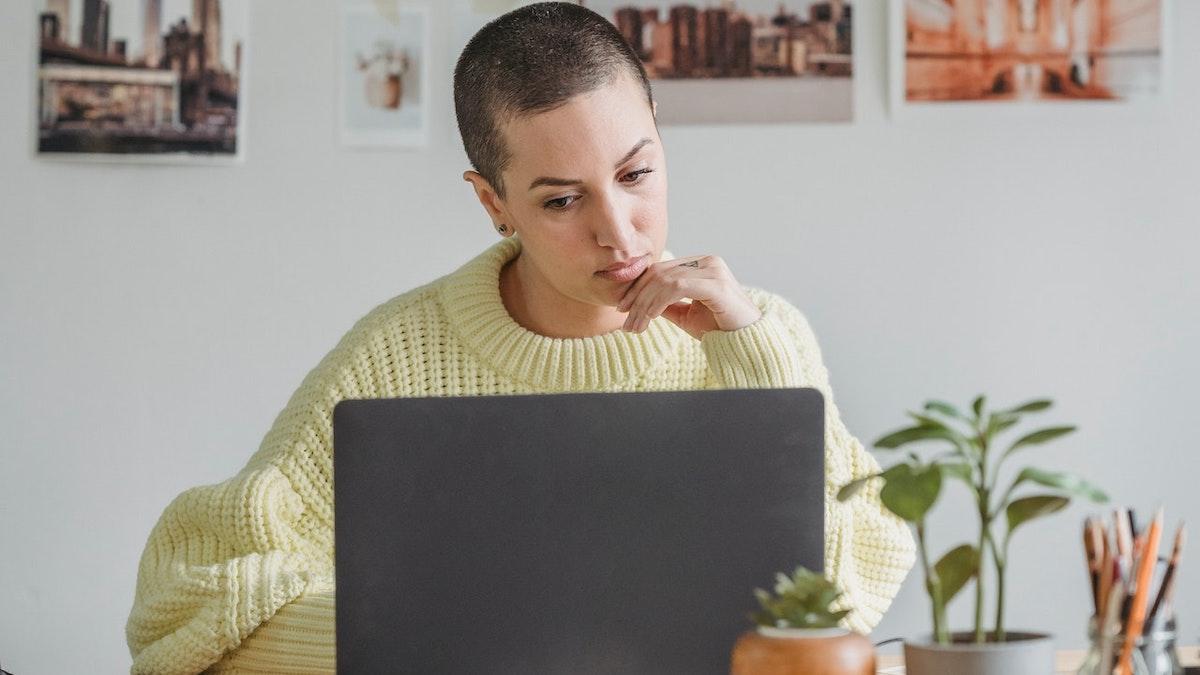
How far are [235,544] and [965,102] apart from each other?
4.53 ft

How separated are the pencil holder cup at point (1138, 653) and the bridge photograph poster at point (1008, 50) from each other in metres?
1.54

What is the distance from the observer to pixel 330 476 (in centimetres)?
134

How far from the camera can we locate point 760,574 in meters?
0.82

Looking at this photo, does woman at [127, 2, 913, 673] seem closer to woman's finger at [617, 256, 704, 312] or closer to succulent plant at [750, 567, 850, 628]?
woman's finger at [617, 256, 704, 312]

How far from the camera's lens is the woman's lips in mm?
1323

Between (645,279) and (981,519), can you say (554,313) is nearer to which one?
(645,279)

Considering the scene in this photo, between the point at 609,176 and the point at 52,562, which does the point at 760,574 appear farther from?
the point at 52,562

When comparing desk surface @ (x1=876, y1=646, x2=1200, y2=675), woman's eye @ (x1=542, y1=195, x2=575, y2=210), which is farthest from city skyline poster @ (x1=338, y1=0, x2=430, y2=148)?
desk surface @ (x1=876, y1=646, x2=1200, y2=675)

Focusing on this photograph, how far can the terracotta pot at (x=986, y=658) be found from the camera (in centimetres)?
69

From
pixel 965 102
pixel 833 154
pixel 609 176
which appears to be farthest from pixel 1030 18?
pixel 609 176

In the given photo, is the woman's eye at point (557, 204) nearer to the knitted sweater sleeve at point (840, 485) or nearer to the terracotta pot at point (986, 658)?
the knitted sweater sleeve at point (840, 485)

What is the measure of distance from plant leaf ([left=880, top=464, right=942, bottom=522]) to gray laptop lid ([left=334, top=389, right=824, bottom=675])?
0.39 feet

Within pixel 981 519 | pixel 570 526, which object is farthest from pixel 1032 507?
pixel 570 526

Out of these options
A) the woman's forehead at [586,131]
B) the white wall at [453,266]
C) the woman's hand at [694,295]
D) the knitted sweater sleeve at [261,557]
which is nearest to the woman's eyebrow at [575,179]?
the woman's forehead at [586,131]
